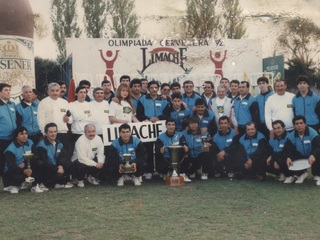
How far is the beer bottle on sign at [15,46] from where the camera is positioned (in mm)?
9266

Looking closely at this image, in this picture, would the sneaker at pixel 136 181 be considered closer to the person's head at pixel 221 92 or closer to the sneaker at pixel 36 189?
the sneaker at pixel 36 189

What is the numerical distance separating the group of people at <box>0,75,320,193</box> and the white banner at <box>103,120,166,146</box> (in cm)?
11

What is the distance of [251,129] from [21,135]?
3521 millimetres

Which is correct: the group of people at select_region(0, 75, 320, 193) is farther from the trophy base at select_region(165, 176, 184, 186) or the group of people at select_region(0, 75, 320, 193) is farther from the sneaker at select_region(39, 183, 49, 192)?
the trophy base at select_region(165, 176, 184, 186)

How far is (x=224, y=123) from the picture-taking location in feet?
24.3

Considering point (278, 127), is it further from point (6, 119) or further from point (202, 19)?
point (202, 19)

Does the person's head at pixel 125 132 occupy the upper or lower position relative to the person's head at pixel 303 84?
lower

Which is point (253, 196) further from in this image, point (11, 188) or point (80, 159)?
point (11, 188)

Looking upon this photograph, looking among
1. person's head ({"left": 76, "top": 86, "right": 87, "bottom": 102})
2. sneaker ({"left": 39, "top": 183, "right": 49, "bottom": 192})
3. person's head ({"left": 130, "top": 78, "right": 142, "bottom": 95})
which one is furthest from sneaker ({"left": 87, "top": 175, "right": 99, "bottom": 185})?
person's head ({"left": 130, "top": 78, "right": 142, "bottom": 95})

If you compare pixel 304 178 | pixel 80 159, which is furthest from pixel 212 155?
pixel 80 159

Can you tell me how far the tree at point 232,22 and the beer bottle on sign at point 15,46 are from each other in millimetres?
19186

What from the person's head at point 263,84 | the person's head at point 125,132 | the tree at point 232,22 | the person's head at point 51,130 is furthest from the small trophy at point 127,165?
the tree at point 232,22

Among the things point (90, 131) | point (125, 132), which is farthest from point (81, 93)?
point (125, 132)

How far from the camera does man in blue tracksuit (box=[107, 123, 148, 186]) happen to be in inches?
272
